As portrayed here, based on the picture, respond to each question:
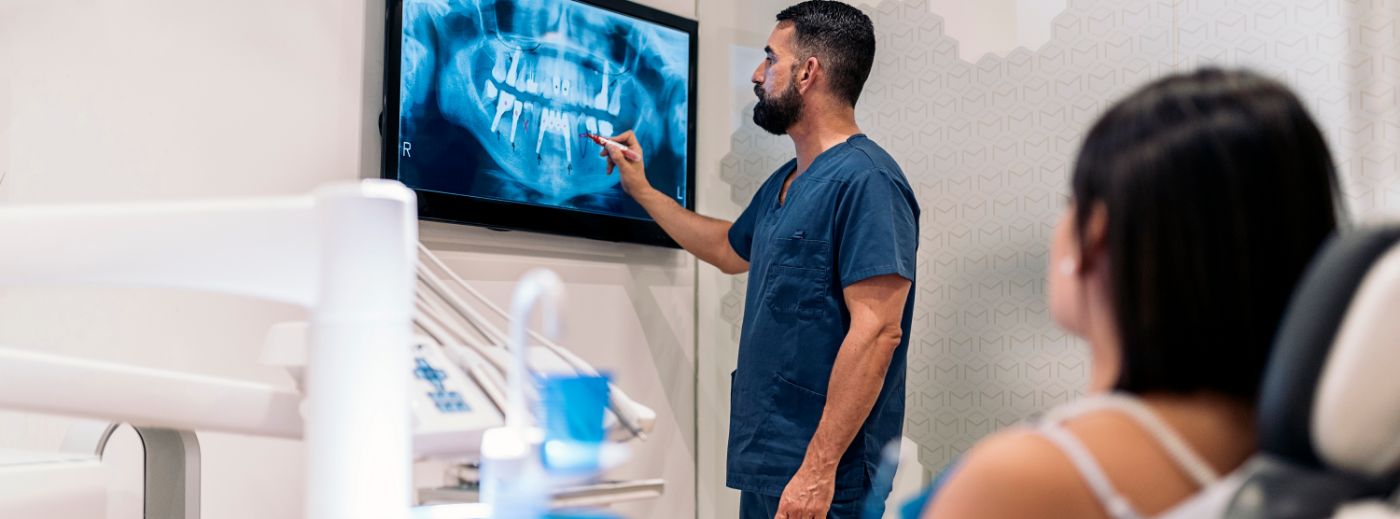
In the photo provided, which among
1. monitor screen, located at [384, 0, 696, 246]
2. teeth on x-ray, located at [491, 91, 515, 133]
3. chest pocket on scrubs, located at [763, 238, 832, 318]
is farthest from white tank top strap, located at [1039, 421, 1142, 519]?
teeth on x-ray, located at [491, 91, 515, 133]

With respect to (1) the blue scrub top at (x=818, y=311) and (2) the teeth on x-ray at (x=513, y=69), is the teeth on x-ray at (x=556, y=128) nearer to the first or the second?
(2) the teeth on x-ray at (x=513, y=69)

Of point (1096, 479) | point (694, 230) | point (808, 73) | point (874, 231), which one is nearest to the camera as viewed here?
point (1096, 479)

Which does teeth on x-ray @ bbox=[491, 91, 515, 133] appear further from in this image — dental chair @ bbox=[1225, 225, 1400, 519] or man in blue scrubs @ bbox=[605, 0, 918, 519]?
dental chair @ bbox=[1225, 225, 1400, 519]

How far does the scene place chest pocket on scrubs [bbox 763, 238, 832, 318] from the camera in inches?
107

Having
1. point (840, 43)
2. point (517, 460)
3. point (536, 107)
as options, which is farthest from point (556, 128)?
point (517, 460)

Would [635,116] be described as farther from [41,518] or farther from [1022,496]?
[1022,496]

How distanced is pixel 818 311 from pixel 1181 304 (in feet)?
5.96

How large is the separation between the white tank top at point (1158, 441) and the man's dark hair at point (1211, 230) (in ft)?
0.09

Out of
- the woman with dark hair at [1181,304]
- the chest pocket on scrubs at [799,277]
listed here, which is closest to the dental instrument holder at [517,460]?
the woman with dark hair at [1181,304]

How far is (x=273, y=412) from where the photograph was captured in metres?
1.15

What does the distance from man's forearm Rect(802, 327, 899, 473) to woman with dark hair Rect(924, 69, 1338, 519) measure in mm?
1624

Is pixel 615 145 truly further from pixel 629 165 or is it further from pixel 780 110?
pixel 780 110

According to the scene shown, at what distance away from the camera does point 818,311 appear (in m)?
2.71

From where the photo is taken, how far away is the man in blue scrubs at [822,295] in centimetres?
259
